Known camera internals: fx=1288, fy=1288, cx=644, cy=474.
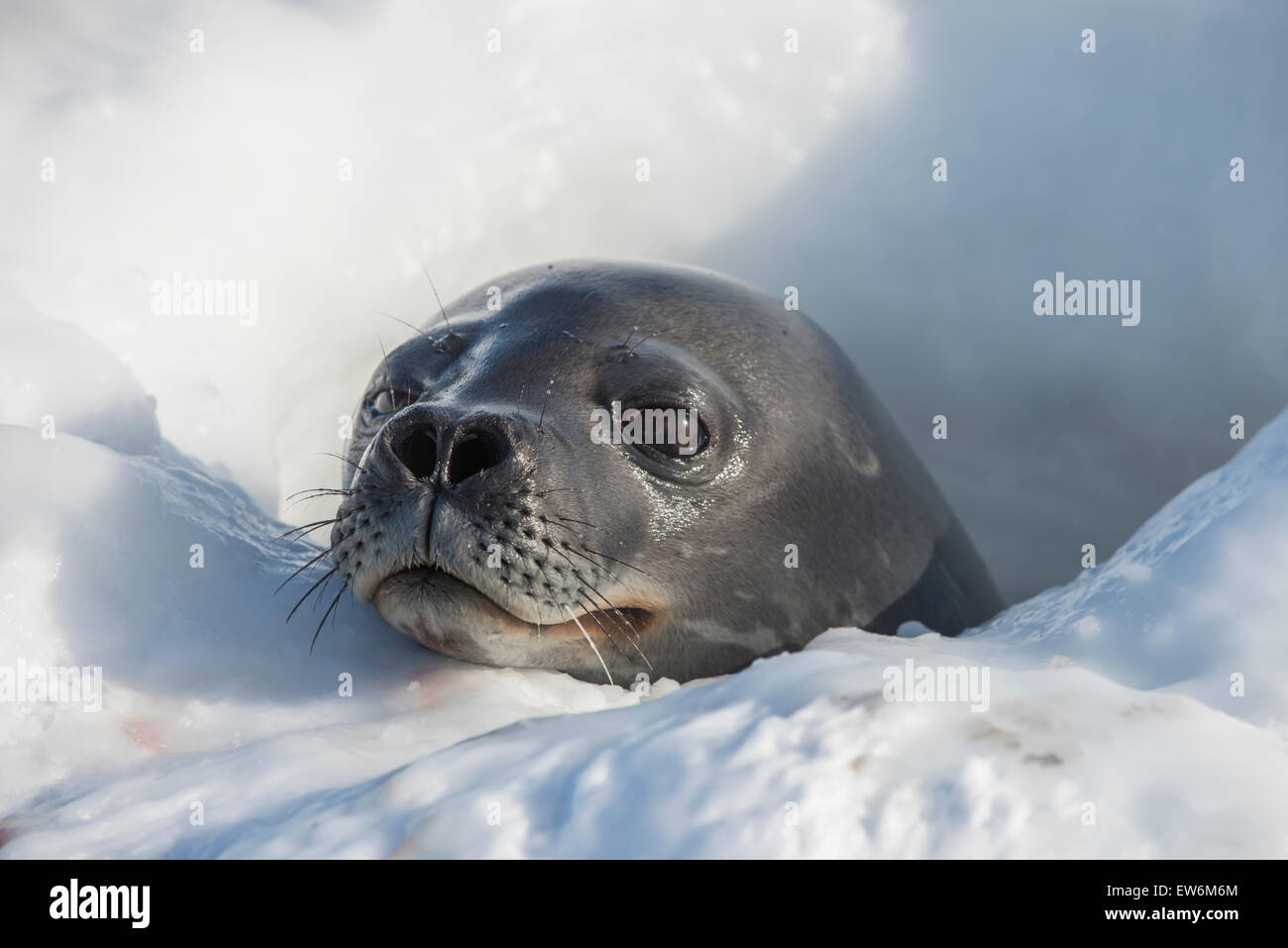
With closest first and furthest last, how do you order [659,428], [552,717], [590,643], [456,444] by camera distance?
[552,717], [456,444], [590,643], [659,428]

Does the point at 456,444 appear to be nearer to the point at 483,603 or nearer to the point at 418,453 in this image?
the point at 418,453

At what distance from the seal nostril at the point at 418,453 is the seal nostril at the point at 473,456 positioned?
0.15 ft

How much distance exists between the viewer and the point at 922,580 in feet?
10.4

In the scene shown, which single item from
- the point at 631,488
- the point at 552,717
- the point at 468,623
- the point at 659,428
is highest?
the point at 659,428

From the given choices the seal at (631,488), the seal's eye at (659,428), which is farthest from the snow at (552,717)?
the seal's eye at (659,428)

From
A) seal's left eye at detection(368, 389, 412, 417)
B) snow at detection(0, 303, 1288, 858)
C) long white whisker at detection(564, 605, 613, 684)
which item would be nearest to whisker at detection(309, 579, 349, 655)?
snow at detection(0, 303, 1288, 858)

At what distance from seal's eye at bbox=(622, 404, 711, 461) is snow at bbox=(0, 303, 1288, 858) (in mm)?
493

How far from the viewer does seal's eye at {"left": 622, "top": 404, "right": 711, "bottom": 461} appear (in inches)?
106

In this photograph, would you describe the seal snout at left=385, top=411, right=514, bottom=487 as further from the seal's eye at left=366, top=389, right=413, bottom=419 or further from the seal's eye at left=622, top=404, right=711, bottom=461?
the seal's eye at left=366, top=389, right=413, bottom=419

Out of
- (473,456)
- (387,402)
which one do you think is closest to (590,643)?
(473,456)

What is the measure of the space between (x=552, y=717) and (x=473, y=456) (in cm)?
57

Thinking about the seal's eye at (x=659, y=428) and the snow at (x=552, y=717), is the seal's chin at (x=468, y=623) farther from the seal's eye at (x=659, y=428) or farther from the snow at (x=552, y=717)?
the seal's eye at (x=659, y=428)

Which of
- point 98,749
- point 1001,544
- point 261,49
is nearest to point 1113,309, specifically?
point 1001,544

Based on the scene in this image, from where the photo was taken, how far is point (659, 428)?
8.80ft
